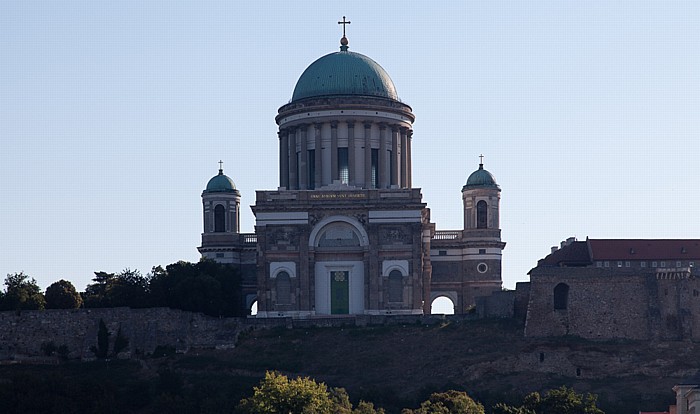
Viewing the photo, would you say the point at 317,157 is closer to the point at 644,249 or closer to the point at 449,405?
the point at 644,249

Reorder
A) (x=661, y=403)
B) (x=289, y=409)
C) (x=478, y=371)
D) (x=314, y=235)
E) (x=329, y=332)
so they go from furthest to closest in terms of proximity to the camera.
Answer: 1. (x=314, y=235)
2. (x=329, y=332)
3. (x=478, y=371)
4. (x=661, y=403)
5. (x=289, y=409)

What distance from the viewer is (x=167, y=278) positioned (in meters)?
112

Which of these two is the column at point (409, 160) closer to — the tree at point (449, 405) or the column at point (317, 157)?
the column at point (317, 157)

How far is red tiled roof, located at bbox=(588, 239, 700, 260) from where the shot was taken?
111 metres

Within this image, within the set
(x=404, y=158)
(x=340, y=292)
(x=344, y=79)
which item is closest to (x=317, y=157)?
(x=344, y=79)

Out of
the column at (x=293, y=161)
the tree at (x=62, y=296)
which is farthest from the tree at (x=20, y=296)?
the column at (x=293, y=161)

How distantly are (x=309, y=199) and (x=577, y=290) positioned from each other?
64.2 ft

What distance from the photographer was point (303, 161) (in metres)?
118

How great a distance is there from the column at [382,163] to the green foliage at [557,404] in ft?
102

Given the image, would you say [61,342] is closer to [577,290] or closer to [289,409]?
[289,409]

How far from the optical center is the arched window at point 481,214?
120 meters

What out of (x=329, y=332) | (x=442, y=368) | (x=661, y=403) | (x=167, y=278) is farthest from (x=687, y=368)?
(x=167, y=278)

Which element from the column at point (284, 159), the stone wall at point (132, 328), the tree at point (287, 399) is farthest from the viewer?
the column at point (284, 159)

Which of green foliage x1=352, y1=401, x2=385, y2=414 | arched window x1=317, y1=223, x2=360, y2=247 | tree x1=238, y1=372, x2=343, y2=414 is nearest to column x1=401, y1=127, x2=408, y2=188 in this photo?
arched window x1=317, y1=223, x2=360, y2=247
